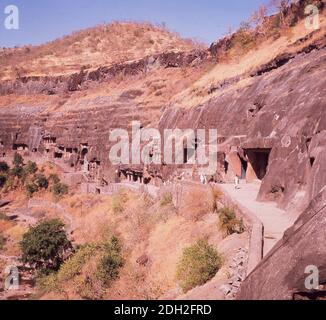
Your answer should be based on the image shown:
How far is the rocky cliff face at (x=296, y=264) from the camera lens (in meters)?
6.45

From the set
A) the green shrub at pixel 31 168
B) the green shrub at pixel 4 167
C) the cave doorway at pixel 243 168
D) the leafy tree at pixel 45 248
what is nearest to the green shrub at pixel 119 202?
the leafy tree at pixel 45 248

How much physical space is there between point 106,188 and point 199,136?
11783mm

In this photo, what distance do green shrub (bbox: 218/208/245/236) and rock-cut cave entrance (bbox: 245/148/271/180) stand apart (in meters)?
8.44

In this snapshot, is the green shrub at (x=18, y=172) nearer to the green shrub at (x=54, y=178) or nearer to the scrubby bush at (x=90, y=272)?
the green shrub at (x=54, y=178)

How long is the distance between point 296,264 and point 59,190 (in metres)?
38.4

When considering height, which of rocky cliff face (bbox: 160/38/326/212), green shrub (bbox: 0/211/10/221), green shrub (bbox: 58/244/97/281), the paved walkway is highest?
rocky cliff face (bbox: 160/38/326/212)

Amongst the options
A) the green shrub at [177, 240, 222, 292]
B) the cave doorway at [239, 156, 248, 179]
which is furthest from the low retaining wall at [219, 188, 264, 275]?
→ the cave doorway at [239, 156, 248, 179]

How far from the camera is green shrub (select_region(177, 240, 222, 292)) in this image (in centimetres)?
1188

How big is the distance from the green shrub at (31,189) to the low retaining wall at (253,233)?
111 feet
